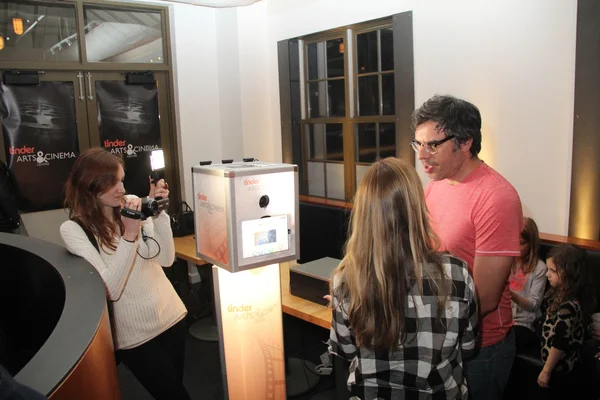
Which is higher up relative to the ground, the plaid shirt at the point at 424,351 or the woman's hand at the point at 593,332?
the plaid shirt at the point at 424,351

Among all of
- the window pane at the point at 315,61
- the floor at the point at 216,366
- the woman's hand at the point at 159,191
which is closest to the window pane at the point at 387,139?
the window pane at the point at 315,61

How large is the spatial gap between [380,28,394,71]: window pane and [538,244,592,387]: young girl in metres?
2.47

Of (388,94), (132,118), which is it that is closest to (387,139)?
(388,94)

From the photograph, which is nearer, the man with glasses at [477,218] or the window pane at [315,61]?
the man with glasses at [477,218]

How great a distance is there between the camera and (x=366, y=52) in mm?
4969

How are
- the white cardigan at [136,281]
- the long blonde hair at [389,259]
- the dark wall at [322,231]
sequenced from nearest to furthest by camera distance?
the long blonde hair at [389,259] → the white cardigan at [136,281] → the dark wall at [322,231]

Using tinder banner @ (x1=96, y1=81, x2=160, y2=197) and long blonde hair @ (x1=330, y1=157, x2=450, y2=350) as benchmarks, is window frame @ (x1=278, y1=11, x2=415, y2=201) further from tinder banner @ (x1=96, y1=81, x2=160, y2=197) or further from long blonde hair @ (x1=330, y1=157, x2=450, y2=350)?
long blonde hair @ (x1=330, y1=157, x2=450, y2=350)

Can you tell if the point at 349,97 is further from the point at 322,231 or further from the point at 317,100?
the point at 322,231

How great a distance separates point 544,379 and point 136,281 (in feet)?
6.73

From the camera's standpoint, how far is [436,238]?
141 centimetres

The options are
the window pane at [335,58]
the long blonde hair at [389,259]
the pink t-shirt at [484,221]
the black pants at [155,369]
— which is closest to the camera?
the long blonde hair at [389,259]

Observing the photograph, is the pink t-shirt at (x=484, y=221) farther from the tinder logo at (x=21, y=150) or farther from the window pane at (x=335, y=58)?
the tinder logo at (x=21, y=150)

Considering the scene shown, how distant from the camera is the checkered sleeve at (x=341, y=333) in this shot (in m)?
1.45

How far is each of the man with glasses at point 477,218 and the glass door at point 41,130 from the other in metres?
4.34
